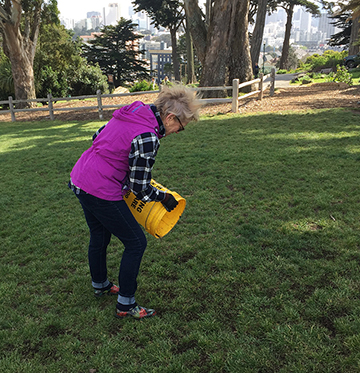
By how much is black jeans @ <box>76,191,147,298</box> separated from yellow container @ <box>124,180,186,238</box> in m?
0.10

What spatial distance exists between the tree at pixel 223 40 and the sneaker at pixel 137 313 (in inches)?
477

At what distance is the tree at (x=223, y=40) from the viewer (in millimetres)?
12930

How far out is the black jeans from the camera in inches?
94.2

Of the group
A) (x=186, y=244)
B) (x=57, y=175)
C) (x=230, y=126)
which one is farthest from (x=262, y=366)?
(x=230, y=126)

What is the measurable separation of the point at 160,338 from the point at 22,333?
1.12 m

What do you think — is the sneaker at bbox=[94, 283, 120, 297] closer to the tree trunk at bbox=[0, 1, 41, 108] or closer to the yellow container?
the yellow container

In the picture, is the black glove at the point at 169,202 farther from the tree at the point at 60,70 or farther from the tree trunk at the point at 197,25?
the tree at the point at 60,70

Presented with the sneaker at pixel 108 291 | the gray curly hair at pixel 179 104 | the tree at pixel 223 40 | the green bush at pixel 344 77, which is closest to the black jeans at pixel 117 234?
the sneaker at pixel 108 291

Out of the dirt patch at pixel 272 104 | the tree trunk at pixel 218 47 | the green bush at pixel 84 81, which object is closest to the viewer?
the dirt patch at pixel 272 104

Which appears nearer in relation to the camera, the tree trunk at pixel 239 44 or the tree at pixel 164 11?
the tree trunk at pixel 239 44

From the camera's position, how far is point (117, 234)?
98.3 inches

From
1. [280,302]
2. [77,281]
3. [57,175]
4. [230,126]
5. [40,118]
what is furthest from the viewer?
[40,118]

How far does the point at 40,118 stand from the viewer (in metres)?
15.1

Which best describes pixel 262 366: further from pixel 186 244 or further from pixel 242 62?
pixel 242 62
